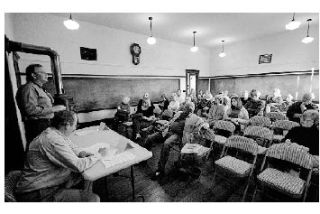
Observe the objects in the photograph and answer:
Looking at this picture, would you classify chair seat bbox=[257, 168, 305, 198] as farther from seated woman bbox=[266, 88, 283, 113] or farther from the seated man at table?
seated woman bbox=[266, 88, 283, 113]

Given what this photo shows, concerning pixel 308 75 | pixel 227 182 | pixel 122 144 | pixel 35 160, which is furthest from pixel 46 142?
pixel 308 75

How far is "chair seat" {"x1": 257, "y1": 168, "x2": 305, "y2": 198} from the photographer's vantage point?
2.12 metres

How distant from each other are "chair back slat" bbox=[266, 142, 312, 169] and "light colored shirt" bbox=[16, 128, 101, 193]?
8.71ft

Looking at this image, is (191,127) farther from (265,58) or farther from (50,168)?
(265,58)

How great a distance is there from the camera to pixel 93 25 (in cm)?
630

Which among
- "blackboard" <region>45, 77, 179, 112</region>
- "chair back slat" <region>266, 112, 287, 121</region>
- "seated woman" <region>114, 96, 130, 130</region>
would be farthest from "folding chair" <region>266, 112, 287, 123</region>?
"blackboard" <region>45, 77, 179, 112</region>

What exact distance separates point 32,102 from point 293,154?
3.90m

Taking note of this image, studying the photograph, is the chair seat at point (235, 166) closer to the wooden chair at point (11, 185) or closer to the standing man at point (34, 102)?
the wooden chair at point (11, 185)

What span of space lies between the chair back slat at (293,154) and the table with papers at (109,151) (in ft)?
6.32

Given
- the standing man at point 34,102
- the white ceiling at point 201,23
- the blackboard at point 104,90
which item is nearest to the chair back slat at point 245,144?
the standing man at point 34,102

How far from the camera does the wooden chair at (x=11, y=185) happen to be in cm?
156

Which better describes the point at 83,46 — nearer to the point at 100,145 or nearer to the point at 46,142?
the point at 100,145

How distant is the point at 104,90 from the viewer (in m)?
6.78

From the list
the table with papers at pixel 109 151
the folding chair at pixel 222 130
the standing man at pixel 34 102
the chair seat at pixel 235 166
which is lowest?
the chair seat at pixel 235 166
